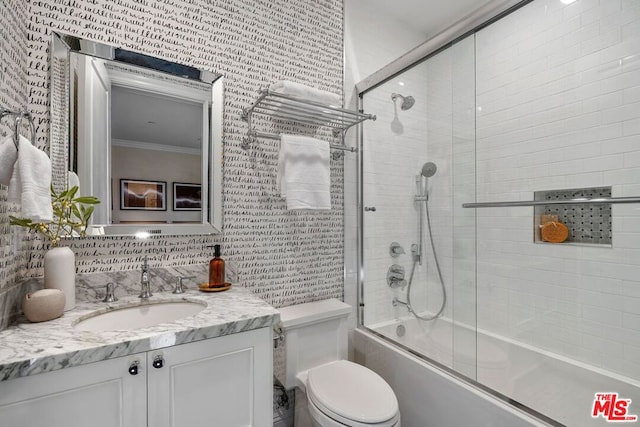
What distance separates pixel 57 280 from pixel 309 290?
112cm

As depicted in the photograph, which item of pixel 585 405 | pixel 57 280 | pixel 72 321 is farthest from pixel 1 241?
pixel 585 405

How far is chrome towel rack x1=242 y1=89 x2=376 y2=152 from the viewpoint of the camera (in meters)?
1.48

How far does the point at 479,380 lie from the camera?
1.31 m

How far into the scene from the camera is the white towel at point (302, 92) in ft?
4.75

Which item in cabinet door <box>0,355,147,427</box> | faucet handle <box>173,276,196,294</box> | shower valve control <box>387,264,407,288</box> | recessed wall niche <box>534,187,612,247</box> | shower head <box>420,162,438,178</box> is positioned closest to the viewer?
cabinet door <box>0,355,147,427</box>

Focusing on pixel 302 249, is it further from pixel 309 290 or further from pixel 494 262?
pixel 494 262

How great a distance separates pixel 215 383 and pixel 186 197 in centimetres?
81

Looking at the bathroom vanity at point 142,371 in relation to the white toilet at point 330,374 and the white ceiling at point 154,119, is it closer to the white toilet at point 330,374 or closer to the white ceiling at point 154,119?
the white toilet at point 330,374

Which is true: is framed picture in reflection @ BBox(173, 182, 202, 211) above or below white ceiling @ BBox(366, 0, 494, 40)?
below

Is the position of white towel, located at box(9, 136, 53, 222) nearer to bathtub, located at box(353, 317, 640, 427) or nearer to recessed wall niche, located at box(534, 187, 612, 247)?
bathtub, located at box(353, 317, 640, 427)

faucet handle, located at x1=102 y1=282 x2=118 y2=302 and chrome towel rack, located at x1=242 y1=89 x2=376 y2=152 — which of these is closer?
faucet handle, located at x1=102 y1=282 x2=118 y2=302

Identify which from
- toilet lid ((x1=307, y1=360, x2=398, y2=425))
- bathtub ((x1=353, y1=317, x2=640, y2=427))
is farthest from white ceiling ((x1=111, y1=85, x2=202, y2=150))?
bathtub ((x1=353, y1=317, x2=640, y2=427))

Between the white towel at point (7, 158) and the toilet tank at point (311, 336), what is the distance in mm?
1098

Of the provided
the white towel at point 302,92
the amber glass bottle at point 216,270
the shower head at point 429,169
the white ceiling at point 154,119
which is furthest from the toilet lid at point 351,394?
the white towel at point 302,92
